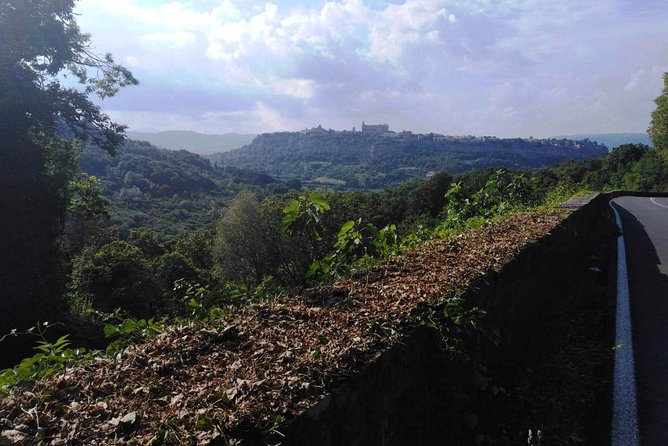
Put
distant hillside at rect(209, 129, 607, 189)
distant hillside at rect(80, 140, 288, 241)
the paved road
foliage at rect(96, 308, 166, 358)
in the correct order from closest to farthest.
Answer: foliage at rect(96, 308, 166, 358) → the paved road → distant hillside at rect(80, 140, 288, 241) → distant hillside at rect(209, 129, 607, 189)

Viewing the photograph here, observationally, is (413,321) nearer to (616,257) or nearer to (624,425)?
(624,425)

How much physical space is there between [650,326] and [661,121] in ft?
151

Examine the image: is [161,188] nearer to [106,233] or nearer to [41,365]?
[106,233]

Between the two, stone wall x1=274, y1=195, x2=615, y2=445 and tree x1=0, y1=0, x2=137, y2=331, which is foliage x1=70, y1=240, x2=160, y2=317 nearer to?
tree x1=0, y1=0, x2=137, y2=331

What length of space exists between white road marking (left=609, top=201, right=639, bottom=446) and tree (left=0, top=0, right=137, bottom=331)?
14767mm

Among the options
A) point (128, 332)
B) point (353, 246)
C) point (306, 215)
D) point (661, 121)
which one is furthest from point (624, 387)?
point (661, 121)

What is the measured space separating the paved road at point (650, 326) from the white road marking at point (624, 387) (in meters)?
0.05

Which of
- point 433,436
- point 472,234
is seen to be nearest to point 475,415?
point 433,436

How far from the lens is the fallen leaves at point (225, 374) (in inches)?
64.2

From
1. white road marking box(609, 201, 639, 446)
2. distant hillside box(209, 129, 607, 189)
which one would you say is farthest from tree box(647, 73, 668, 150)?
distant hillside box(209, 129, 607, 189)

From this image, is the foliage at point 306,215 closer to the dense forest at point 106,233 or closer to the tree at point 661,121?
the dense forest at point 106,233

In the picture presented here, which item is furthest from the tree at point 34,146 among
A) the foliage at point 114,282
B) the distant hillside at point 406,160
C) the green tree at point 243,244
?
the distant hillside at point 406,160

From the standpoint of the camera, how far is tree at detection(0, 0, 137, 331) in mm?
13188

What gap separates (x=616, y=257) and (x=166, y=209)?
298ft
